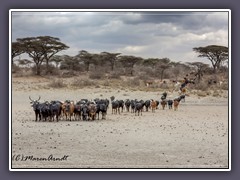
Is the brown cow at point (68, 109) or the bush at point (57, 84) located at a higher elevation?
the bush at point (57, 84)

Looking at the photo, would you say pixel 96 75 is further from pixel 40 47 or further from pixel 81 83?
pixel 40 47

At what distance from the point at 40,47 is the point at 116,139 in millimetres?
3604

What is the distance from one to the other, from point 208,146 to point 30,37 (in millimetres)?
5787

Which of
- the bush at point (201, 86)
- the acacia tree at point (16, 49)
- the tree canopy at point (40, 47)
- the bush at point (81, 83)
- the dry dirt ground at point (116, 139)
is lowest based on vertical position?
the dry dirt ground at point (116, 139)

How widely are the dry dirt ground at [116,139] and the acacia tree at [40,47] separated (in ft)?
2.86

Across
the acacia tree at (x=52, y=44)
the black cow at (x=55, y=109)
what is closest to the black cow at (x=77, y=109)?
the black cow at (x=55, y=109)

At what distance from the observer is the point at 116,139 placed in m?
14.9

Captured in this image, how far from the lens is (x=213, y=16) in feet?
42.8

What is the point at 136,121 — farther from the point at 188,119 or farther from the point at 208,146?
the point at 208,146

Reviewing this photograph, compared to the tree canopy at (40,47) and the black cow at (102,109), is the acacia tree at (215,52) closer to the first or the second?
the tree canopy at (40,47)

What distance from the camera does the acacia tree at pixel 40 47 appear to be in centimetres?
1440

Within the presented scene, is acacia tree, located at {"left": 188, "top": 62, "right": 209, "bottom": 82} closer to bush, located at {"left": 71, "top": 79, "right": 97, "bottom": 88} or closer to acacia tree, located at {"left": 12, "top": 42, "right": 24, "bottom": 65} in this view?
bush, located at {"left": 71, "top": 79, "right": 97, "bottom": 88}

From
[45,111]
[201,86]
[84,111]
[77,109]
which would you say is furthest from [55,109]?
[201,86]

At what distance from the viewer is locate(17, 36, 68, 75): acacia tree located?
567 inches
